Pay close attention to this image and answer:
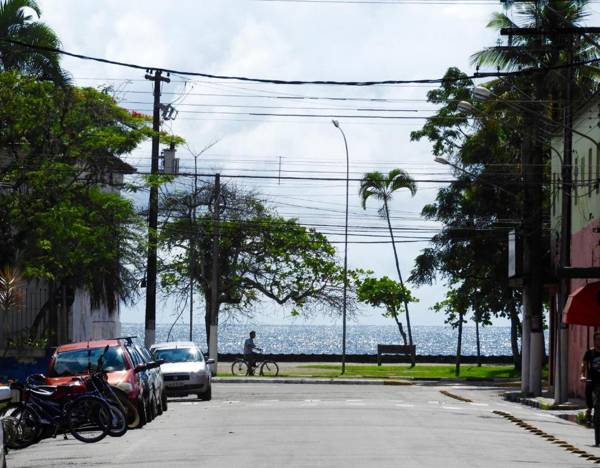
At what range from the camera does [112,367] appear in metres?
25.1

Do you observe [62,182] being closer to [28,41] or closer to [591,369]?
[28,41]

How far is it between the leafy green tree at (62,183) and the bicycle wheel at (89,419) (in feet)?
60.5

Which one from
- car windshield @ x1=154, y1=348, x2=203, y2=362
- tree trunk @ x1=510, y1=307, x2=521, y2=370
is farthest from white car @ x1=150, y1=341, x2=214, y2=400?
tree trunk @ x1=510, y1=307, x2=521, y2=370

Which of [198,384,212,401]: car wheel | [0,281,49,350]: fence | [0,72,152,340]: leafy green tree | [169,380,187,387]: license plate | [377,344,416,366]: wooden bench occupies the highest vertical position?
[0,72,152,340]: leafy green tree

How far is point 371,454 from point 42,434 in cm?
610

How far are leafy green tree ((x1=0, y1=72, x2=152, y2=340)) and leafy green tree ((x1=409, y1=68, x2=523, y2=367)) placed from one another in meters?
15.5

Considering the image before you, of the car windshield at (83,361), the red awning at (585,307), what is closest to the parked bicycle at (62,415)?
the car windshield at (83,361)

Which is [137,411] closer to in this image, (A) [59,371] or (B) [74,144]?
(A) [59,371]

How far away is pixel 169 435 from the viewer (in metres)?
21.5

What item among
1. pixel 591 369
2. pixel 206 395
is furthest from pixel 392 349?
pixel 591 369

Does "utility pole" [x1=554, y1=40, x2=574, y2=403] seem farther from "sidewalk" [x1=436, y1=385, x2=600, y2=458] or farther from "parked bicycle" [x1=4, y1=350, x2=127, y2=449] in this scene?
"parked bicycle" [x1=4, y1=350, x2=127, y2=449]

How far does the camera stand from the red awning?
114 ft

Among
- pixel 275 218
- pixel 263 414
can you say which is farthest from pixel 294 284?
pixel 263 414

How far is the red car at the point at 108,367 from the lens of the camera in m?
24.2
